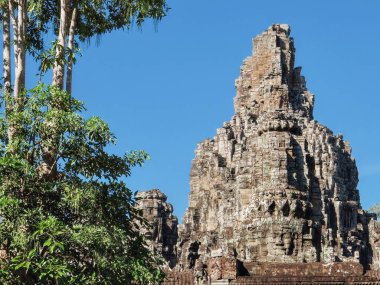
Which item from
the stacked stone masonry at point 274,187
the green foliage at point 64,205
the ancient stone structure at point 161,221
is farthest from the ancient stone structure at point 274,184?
the green foliage at point 64,205

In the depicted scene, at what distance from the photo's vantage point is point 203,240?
6244 cm

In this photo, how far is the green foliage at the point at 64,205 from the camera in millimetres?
17781

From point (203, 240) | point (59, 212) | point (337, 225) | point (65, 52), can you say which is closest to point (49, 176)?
point (59, 212)

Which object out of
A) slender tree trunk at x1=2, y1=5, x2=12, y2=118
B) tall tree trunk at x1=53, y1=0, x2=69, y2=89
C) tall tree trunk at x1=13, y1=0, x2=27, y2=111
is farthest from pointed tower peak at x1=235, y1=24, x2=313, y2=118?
tall tree trunk at x1=13, y1=0, x2=27, y2=111

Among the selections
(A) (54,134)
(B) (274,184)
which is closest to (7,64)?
(A) (54,134)

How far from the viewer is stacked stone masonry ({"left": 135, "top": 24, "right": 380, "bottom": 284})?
48.9m

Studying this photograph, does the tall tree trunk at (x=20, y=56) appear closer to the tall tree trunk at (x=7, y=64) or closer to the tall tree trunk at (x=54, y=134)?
the tall tree trunk at (x=7, y=64)

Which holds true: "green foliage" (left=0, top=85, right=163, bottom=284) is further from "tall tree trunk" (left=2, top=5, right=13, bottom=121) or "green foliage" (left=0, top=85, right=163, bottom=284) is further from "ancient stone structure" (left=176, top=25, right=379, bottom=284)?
"ancient stone structure" (left=176, top=25, right=379, bottom=284)

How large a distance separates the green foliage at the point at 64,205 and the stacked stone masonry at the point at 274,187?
21.8 feet

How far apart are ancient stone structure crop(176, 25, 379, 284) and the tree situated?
1275 centimetres

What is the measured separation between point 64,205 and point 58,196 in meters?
0.32

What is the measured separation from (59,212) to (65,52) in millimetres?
4921

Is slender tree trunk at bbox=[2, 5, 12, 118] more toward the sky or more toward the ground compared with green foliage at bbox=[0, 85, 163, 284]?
more toward the sky

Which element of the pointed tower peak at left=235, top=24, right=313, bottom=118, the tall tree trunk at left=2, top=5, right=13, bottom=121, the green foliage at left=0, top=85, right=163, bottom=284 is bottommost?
the green foliage at left=0, top=85, right=163, bottom=284
